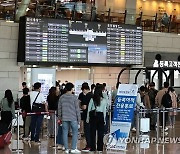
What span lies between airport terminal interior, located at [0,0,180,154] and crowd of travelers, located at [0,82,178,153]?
0.10 ft

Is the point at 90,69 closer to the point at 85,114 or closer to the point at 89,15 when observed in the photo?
the point at 89,15

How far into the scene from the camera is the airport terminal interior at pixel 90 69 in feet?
36.7

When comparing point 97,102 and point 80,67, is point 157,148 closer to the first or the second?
point 97,102

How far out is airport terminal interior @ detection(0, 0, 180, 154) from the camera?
1118 cm

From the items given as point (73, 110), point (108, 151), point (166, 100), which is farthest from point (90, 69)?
point (73, 110)

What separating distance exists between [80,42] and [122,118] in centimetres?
613

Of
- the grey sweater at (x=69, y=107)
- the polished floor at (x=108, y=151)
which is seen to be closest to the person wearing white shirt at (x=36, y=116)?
the polished floor at (x=108, y=151)

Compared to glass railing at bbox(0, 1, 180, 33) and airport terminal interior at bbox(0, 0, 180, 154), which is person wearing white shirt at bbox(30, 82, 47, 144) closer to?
airport terminal interior at bbox(0, 0, 180, 154)

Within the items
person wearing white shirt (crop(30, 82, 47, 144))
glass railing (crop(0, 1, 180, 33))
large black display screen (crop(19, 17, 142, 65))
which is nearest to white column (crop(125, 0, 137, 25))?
glass railing (crop(0, 1, 180, 33))

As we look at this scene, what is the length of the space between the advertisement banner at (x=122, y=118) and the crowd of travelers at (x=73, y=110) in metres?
0.28

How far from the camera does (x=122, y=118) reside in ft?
36.6

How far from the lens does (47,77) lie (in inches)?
615

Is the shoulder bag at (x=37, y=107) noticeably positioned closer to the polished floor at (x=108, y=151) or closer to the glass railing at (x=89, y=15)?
the polished floor at (x=108, y=151)

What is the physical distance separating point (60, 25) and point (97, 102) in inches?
265
